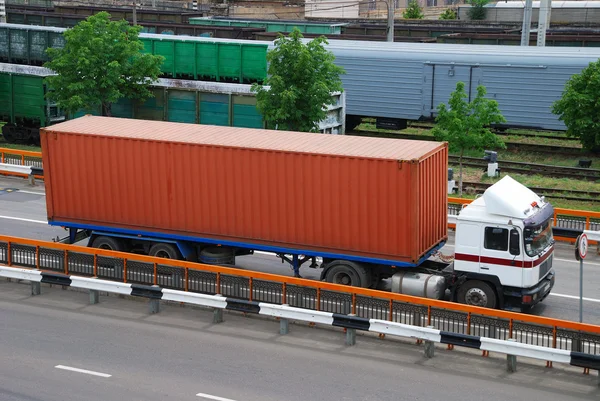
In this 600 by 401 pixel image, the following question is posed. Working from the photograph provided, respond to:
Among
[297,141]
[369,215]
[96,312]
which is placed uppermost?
[297,141]

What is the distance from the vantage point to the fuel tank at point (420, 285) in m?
18.2

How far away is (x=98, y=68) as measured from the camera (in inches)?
1341

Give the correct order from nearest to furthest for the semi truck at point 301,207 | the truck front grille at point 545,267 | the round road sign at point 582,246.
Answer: the round road sign at point 582,246 < the semi truck at point 301,207 < the truck front grille at point 545,267

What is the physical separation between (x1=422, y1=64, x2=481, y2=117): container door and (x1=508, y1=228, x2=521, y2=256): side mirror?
1927 centimetres

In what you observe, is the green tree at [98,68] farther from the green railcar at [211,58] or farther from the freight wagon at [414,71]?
→ the freight wagon at [414,71]

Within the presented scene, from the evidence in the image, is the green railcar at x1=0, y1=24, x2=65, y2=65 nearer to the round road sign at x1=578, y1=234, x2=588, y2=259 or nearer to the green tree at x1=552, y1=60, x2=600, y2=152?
the green tree at x1=552, y1=60, x2=600, y2=152

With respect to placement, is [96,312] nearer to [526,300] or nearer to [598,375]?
[526,300]

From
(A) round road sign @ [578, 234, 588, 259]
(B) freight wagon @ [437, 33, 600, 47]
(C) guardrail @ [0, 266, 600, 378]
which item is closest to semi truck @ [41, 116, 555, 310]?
(A) round road sign @ [578, 234, 588, 259]

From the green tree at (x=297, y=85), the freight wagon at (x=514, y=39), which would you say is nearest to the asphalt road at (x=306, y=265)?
the green tree at (x=297, y=85)

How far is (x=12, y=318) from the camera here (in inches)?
704

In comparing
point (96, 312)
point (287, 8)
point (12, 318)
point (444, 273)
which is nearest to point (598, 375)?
point (444, 273)

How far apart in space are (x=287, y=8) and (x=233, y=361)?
76.4 metres

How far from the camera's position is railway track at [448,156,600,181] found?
31.5 meters

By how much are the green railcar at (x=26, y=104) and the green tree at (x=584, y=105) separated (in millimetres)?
19667
